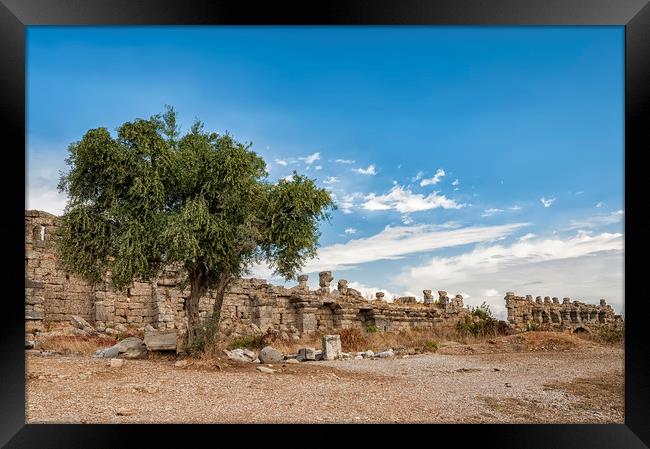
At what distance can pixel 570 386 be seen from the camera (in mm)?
11656

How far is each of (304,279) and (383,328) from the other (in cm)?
433

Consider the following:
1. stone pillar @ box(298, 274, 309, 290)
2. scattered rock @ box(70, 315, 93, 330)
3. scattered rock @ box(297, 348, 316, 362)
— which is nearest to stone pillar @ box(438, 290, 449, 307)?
stone pillar @ box(298, 274, 309, 290)

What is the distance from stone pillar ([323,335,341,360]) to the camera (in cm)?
1596

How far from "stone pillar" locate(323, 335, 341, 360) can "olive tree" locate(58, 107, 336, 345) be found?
3.48 meters

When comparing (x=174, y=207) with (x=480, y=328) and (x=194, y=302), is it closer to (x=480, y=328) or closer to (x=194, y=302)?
(x=194, y=302)

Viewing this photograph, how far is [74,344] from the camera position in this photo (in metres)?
16.1

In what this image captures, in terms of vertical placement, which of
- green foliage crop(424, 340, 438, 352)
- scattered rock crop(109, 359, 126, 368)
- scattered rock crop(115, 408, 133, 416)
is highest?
scattered rock crop(109, 359, 126, 368)

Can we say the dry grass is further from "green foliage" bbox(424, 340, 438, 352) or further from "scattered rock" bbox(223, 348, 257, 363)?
"green foliage" bbox(424, 340, 438, 352)

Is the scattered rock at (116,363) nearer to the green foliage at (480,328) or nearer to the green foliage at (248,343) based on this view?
the green foliage at (248,343)

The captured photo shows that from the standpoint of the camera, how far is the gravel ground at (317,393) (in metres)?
8.40
